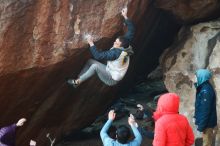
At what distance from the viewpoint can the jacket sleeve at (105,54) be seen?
30.7ft

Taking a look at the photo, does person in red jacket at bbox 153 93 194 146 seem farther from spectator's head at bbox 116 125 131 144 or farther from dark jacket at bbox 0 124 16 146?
dark jacket at bbox 0 124 16 146

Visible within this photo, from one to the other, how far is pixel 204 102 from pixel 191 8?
12.7 ft

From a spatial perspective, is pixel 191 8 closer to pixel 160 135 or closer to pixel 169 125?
pixel 169 125

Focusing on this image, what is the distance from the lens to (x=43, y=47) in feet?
31.1

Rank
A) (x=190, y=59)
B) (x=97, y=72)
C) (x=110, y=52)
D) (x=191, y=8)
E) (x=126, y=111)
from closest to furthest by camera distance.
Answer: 1. (x=110, y=52)
2. (x=97, y=72)
3. (x=191, y=8)
4. (x=190, y=59)
5. (x=126, y=111)

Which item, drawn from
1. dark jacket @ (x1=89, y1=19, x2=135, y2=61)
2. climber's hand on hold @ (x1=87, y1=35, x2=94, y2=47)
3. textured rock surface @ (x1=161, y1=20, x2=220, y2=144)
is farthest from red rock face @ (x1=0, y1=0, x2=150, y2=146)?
textured rock surface @ (x1=161, y1=20, x2=220, y2=144)

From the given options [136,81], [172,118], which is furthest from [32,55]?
[136,81]

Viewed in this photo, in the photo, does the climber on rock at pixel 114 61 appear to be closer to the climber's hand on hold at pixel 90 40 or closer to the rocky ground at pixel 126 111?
the climber's hand on hold at pixel 90 40

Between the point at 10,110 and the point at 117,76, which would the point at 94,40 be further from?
the point at 10,110

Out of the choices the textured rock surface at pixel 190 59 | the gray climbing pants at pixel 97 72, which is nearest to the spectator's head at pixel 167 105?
the gray climbing pants at pixel 97 72

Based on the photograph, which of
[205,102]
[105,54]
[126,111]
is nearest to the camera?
[205,102]

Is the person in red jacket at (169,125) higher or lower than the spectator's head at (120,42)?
lower

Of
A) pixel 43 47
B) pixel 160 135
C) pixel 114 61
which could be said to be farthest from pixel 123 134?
pixel 43 47

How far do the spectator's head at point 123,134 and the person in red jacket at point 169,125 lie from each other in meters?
0.43
